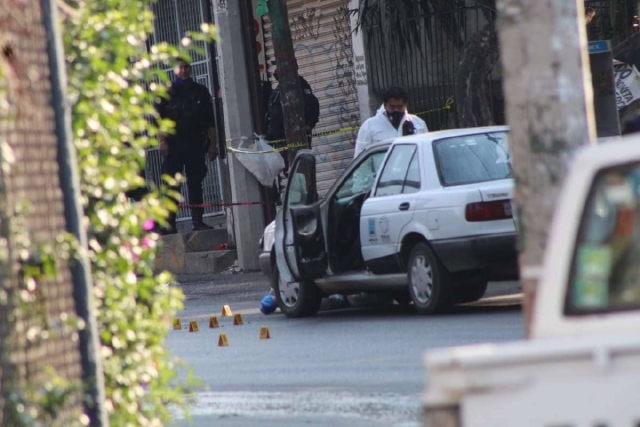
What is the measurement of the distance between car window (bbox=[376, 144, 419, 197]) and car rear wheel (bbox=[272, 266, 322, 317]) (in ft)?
4.57

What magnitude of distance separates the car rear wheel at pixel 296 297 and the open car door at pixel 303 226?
1.19 feet

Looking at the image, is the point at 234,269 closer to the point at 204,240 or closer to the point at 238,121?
the point at 204,240

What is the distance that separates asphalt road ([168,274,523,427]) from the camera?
28.4ft

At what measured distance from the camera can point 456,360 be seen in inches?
146

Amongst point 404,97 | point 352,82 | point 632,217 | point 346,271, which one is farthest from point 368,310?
point 632,217

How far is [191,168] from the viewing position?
2159 cm

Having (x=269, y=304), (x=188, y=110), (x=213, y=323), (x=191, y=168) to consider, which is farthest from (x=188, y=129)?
(x=213, y=323)

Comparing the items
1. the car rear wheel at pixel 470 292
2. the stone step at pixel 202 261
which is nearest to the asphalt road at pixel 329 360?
the car rear wheel at pixel 470 292

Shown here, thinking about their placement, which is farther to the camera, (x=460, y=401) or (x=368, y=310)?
(x=368, y=310)

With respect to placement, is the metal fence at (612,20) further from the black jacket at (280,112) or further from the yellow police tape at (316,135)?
the black jacket at (280,112)

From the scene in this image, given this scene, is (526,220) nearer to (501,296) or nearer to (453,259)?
(453,259)

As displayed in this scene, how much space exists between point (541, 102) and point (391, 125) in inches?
405

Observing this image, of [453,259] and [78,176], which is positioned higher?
[78,176]

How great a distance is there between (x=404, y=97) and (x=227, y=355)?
15.1 ft
